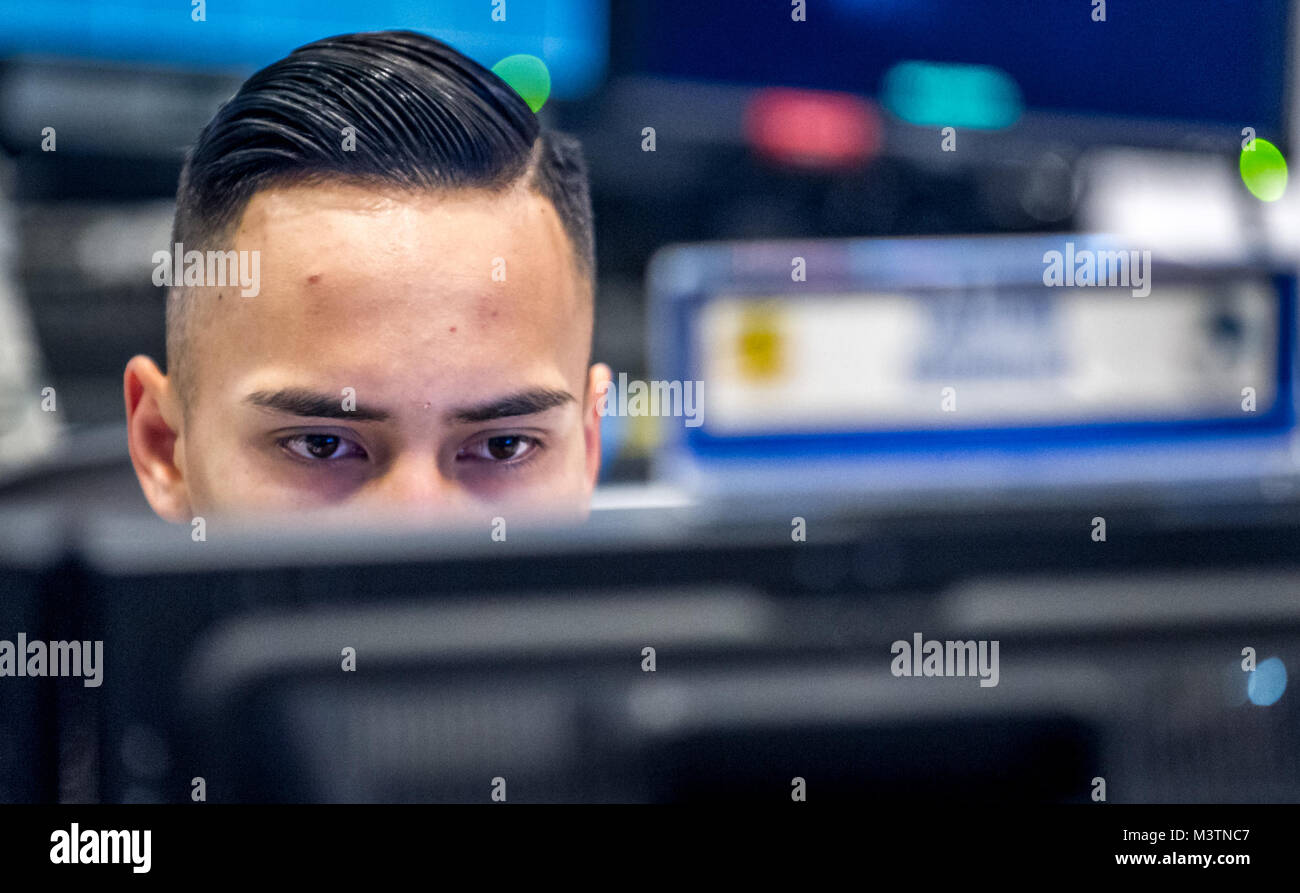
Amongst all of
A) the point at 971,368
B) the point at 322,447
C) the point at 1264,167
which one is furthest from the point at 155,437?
the point at 1264,167

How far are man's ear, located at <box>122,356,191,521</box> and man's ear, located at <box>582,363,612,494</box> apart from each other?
45 centimetres

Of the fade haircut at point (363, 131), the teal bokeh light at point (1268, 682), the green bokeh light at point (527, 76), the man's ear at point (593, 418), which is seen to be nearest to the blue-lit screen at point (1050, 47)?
the green bokeh light at point (527, 76)

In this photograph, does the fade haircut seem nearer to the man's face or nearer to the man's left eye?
the man's face

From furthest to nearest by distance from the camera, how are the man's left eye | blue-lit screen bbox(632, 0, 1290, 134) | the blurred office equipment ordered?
blue-lit screen bbox(632, 0, 1290, 134)
the man's left eye
the blurred office equipment

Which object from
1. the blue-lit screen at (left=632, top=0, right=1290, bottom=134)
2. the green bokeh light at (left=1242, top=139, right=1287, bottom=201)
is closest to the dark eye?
the blue-lit screen at (left=632, top=0, right=1290, bottom=134)

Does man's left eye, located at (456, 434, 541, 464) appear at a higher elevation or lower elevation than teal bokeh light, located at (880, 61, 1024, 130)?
lower

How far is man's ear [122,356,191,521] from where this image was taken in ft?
4.25

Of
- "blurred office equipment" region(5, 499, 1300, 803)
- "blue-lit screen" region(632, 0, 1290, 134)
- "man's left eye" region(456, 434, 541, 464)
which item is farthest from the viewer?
"blue-lit screen" region(632, 0, 1290, 134)

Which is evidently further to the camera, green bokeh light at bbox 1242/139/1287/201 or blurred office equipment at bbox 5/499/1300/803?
green bokeh light at bbox 1242/139/1287/201

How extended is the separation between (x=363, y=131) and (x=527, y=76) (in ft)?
0.78

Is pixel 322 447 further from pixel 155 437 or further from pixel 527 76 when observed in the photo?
pixel 527 76

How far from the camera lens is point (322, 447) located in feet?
4.16

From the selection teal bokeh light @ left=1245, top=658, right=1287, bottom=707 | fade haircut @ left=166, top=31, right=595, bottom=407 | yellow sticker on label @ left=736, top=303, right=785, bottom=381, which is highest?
fade haircut @ left=166, top=31, right=595, bottom=407

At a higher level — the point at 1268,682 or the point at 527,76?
the point at 527,76
